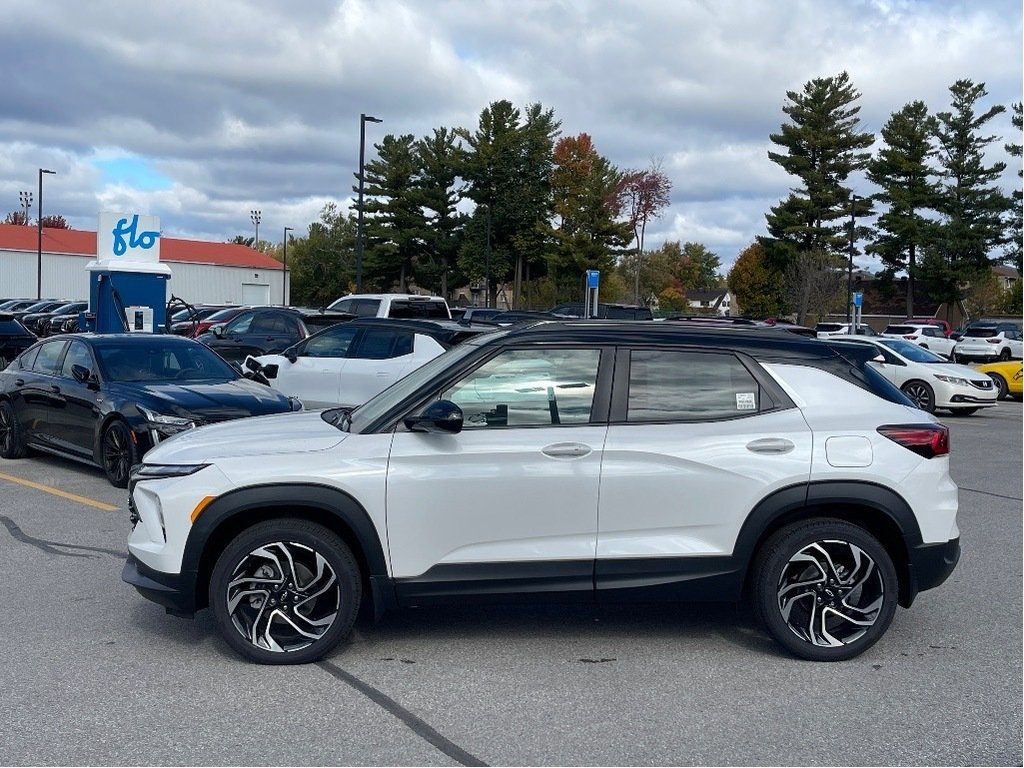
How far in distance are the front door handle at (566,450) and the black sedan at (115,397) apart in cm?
544

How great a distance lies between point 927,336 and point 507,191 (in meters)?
28.7

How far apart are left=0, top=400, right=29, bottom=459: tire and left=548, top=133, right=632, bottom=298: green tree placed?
4846 cm

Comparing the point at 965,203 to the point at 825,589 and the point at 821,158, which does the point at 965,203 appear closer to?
the point at 821,158

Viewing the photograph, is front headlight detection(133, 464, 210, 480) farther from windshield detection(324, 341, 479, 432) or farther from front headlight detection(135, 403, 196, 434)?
front headlight detection(135, 403, 196, 434)

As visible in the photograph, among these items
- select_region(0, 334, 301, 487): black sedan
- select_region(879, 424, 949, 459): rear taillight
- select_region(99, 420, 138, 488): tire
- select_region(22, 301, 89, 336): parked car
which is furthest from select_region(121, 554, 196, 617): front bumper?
select_region(22, 301, 89, 336): parked car

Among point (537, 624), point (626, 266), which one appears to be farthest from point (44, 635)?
point (626, 266)

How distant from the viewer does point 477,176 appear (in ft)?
208

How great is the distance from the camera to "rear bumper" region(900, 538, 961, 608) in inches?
213

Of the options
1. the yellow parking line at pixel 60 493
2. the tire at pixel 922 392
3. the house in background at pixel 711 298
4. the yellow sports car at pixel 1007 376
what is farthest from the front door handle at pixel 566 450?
the house in background at pixel 711 298

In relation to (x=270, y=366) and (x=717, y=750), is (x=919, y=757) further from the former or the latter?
(x=270, y=366)

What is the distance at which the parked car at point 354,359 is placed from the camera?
43.8 ft

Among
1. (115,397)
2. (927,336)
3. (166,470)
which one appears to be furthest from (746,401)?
(927,336)

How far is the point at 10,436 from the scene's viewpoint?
39.5 feet

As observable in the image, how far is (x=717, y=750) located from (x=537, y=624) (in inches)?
73.2
